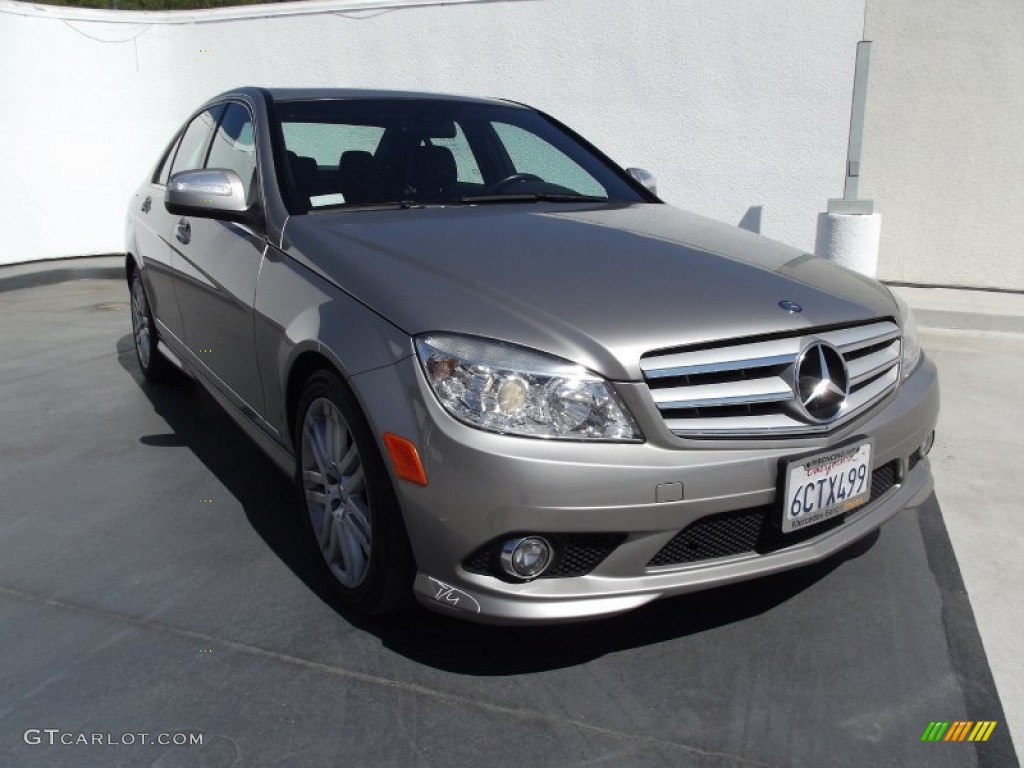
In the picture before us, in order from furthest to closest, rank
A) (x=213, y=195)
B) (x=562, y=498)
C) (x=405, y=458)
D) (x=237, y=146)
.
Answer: (x=237, y=146)
(x=213, y=195)
(x=405, y=458)
(x=562, y=498)

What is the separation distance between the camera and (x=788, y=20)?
7.92 metres

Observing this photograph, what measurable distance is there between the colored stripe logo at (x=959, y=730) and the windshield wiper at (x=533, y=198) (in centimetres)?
222

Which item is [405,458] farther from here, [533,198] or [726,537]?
[533,198]

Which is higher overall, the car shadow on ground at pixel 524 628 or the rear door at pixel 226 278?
the rear door at pixel 226 278

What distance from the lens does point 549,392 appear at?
7.42 ft

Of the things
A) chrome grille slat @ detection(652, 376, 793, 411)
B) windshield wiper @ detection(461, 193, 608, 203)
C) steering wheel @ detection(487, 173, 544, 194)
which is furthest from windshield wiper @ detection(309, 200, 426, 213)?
chrome grille slat @ detection(652, 376, 793, 411)

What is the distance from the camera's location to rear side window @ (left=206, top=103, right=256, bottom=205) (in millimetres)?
3512

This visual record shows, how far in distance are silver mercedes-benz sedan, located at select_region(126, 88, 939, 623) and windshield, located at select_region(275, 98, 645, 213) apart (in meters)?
0.04

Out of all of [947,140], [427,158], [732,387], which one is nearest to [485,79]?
[947,140]

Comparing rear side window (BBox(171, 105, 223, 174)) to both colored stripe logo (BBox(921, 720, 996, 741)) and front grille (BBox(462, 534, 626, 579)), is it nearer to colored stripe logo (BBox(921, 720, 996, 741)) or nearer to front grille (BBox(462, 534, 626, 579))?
front grille (BBox(462, 534, 626, 579))

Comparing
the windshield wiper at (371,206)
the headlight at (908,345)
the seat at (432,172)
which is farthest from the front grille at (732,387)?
the seat at (432,172)

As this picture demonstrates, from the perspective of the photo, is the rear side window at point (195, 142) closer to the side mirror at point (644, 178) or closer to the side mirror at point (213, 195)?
the side mirror at point (213, 195)

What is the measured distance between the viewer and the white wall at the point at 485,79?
8.06 metres

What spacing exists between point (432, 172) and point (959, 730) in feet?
8.25
